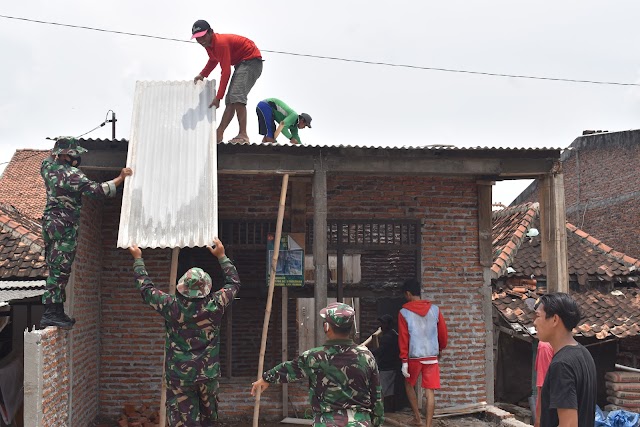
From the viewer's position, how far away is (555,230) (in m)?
7.21

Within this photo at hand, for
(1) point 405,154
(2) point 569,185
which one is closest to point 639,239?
(2) point 569,185

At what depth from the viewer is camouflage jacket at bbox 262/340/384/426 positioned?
13.6 feet

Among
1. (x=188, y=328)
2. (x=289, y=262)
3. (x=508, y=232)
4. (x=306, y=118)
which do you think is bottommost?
(x=188, y=328)

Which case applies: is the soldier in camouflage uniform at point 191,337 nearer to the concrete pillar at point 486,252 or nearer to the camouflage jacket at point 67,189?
the camouflage jacket at point 67,189

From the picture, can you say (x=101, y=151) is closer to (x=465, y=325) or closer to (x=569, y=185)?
(x=465, y=325)

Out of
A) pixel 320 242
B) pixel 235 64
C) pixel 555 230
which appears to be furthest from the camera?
pixel 235 64

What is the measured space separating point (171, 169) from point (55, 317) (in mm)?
1792

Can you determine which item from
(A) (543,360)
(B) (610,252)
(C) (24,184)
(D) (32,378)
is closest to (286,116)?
(D) (32,378)

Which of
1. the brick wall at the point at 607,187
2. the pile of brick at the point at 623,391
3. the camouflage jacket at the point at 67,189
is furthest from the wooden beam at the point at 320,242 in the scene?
the brick wall at the point at 607,187

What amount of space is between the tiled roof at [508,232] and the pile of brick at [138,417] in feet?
23.0

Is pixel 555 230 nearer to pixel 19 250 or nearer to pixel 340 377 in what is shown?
pixel 340 377

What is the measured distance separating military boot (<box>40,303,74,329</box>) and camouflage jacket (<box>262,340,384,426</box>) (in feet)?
10.2

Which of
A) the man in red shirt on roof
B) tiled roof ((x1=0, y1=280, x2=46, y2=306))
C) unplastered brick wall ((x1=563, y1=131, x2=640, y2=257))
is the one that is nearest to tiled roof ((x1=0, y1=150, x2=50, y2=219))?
tiled roof ((x1=0, y1=280, x2=46, y2=306))

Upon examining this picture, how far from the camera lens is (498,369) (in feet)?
39.3
